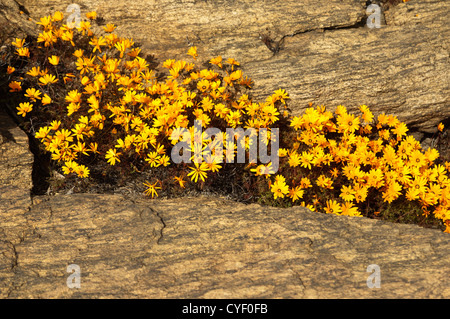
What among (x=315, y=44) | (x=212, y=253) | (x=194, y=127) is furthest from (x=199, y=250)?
(x=315, y=44)

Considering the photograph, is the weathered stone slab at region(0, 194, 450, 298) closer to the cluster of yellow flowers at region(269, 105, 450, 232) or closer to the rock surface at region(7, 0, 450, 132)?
the cluster of yellow flowers at region(269, 105, 450, 232)

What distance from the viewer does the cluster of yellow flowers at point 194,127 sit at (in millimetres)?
5109

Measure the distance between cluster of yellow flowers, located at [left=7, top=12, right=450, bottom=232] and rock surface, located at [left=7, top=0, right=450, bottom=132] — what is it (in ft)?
0.93

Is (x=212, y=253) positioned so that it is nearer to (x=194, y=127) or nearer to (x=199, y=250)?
(x=199, y=250)

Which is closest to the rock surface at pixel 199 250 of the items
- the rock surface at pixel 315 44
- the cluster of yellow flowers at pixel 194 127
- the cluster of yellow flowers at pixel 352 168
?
the cluster of yellow flowers at pixel 194 127

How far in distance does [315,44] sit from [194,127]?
244cm

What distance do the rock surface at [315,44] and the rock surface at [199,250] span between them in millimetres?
2304

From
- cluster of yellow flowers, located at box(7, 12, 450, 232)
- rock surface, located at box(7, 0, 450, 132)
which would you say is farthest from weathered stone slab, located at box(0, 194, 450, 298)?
rock surface, located at box(7, 0, 450, 132)

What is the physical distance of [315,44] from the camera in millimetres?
6254

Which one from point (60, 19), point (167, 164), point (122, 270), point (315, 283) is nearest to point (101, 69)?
point (60, 19)

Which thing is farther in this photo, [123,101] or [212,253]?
[123,101]

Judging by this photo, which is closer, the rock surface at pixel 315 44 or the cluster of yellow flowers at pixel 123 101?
the cluster of yellow flowers at pixel 123 101

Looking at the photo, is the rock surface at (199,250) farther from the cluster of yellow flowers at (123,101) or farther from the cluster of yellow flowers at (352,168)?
the cluster of yellow flowers at (352,168)

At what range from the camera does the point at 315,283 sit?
140 inches
